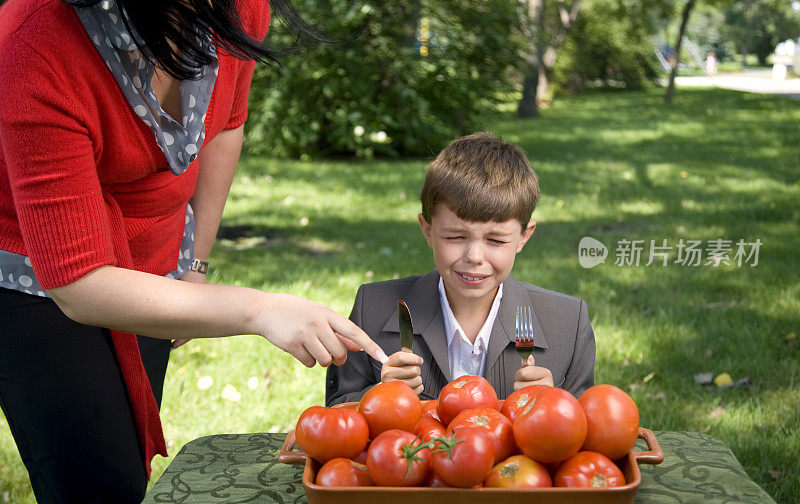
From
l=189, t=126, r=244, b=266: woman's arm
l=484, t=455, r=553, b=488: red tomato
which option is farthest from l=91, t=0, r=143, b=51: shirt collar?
l=484, t=455, r=553, b=488: red tomato

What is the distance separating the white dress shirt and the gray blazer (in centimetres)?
7

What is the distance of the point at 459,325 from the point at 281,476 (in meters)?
0.82

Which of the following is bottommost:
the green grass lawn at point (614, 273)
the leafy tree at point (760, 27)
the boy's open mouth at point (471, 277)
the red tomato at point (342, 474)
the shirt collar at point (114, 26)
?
the green grass lawn at point (614, 273)

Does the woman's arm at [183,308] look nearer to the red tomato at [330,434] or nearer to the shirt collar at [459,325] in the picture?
the red tomato at [330,434]

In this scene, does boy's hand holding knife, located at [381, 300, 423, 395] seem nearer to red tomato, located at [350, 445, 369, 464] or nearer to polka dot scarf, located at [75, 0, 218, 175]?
red tomato, located at [350, 445, 369, 464]

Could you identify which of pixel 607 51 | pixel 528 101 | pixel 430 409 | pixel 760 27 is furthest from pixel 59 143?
pixel 760 27

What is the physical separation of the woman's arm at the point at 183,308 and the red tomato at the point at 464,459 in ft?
0.90

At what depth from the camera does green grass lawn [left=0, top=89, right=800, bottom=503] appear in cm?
346

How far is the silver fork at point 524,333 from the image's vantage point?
2037mm

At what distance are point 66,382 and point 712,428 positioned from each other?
2.66m

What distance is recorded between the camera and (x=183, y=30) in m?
1.54

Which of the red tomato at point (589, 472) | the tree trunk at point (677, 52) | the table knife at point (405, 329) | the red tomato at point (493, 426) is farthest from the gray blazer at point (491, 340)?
the tree trunk at point (677, 52)

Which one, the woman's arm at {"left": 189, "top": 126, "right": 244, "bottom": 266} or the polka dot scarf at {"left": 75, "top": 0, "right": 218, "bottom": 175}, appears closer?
the polka dot scarf at {"left": 75, "top": 0, "right": 218, "bottom": 175}

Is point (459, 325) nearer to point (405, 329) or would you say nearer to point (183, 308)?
point (405, 329)
